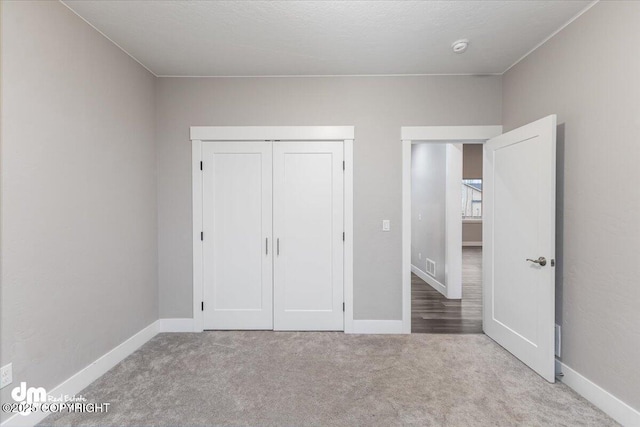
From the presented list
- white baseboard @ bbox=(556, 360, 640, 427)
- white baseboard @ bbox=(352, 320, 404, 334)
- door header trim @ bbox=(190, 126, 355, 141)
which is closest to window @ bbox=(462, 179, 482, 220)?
white baseboard @ bbox=(352, 320, 404, 334)

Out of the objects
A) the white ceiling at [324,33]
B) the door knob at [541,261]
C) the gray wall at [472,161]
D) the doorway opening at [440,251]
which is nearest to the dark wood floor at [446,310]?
the doorway opening at [440,251]

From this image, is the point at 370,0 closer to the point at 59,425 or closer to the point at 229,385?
the point at 229,385

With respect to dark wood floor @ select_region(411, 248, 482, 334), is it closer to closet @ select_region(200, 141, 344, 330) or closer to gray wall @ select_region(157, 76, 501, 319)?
gray wall @ select_region(157, 76, 501, 319)

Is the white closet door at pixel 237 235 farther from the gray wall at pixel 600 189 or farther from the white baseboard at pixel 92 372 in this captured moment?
the gray wall at pixel 600 189

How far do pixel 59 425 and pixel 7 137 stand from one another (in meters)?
1.68

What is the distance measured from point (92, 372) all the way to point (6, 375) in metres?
0.68

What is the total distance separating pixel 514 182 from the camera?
2551 mm

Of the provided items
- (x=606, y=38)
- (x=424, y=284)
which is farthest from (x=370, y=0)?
(x=424, y=284)

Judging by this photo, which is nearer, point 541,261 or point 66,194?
point 66,194

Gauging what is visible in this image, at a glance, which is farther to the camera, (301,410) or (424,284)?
(424,284)

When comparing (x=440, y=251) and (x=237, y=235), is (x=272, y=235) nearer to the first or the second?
(x=237, y=235)

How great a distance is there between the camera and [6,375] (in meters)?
1.62

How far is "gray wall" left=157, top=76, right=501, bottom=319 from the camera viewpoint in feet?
9.95

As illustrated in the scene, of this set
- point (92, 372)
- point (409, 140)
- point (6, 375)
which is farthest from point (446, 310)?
point (6, 375)
